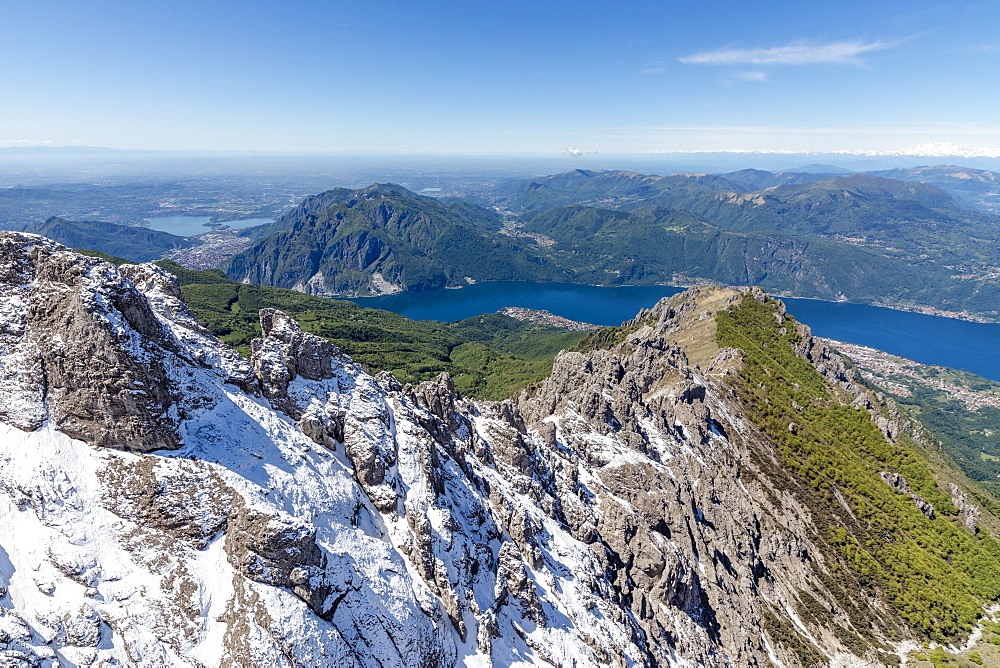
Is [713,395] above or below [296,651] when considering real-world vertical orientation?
below

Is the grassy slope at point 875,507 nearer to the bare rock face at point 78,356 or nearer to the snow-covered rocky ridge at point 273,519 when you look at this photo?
the snow-covered rocky ridge at point 273,519

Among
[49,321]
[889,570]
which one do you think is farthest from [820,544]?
[49,321]

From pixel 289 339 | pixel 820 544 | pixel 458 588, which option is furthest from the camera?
pixel 820 544

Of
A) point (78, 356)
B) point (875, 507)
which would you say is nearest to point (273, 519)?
point (78, 356)

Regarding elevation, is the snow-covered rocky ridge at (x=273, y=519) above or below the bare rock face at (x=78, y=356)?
below

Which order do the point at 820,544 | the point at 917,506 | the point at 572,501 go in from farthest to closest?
the point at 917,506
the point at 820,544
the point at 572,501

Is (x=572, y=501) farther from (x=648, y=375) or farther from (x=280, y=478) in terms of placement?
(x=648, y=375)

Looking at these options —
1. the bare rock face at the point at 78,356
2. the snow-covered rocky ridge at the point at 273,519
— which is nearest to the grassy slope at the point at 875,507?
the snow-covered rocky ridge at the point at 273,519

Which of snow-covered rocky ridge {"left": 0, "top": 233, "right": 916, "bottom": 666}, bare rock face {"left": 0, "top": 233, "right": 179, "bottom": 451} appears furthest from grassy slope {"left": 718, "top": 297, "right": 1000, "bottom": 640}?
bare rock face {"left": 0, "top": 233, "right": 179, "bottom": 451}
